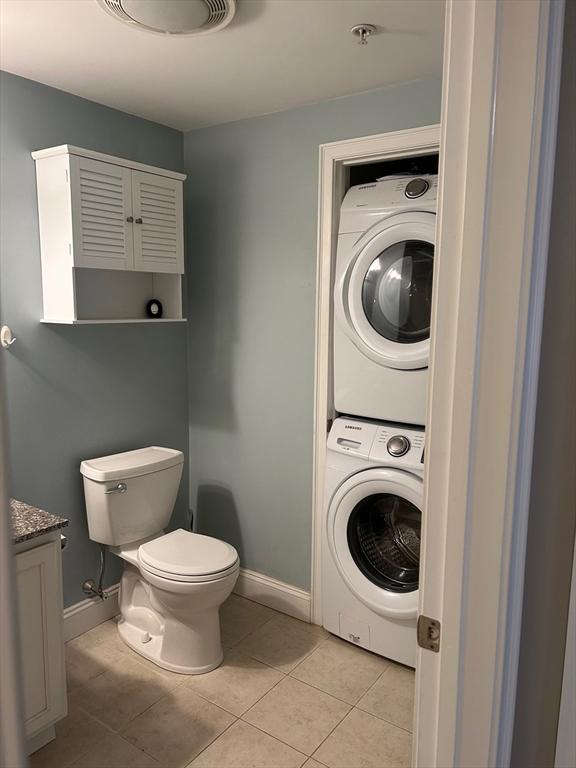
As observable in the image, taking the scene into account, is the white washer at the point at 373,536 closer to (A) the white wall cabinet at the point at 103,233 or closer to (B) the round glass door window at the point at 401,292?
(B) the round glass door window at the point at 401,292

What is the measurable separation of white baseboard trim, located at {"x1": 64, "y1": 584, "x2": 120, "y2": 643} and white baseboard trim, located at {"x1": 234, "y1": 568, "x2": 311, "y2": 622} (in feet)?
2.12

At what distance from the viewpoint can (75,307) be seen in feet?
7.91

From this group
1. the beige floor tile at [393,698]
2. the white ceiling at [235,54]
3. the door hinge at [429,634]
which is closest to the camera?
the door hinge at [429,634]

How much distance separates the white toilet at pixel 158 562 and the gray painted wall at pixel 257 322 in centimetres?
42

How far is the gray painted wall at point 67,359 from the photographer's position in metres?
2.36

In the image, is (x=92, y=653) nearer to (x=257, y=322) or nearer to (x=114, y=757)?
(x=114, y=757)

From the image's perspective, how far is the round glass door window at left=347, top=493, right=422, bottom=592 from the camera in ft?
8.30

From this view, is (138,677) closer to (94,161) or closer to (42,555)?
(42,555)

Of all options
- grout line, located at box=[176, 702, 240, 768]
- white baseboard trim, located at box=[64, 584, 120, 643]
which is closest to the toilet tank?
white baseboard trim, located at box=[64, 584, 120, 643]

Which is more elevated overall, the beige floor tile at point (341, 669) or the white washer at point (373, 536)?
the white washer at point (373, 536)

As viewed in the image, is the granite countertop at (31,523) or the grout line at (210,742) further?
the grout line at (210,742)

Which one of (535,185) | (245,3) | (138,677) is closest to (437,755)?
(535,185)

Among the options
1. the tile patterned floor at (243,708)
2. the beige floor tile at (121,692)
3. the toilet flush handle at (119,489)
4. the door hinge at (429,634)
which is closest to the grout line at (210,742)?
the tile patterned floor at (243,708)

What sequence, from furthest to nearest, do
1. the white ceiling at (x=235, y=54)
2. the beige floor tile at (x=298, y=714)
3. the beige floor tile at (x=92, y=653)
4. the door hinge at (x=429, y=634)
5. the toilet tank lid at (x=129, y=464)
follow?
the toilet tank lid at (x=129, y=464) → the beige floor tile at (x=92, y=653) → the beige floor tile at (x=298, y=714) → the white ceiling at (x=235, y=54) → the door hinge at (x=429, y=634)
